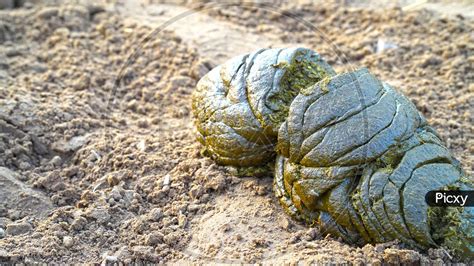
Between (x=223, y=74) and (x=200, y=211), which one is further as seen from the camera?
(x=223, y=74)

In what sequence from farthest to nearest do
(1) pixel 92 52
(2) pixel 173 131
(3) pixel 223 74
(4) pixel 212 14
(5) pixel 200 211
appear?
(4) pixel 212 14
(1) pixel 92 52
(2) pixel 173 131
(3) pixel 223 74
(5) pixel 200 211

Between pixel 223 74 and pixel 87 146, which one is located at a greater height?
pixel 223 74

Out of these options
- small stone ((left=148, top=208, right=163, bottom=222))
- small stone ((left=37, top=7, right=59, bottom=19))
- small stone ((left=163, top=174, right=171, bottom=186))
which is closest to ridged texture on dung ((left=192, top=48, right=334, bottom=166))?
Result: small stone ((left=163, top=174, right=171, bottom=186))

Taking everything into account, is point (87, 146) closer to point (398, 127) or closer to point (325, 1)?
point (398, 127)

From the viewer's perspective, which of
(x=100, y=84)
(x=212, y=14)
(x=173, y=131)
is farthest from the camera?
(x=212, y=14)

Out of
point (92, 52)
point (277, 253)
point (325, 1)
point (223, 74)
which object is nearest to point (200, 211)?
point (277, 253)

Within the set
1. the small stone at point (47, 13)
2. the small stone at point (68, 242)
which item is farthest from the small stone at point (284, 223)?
the small stone at point (47, 13)
